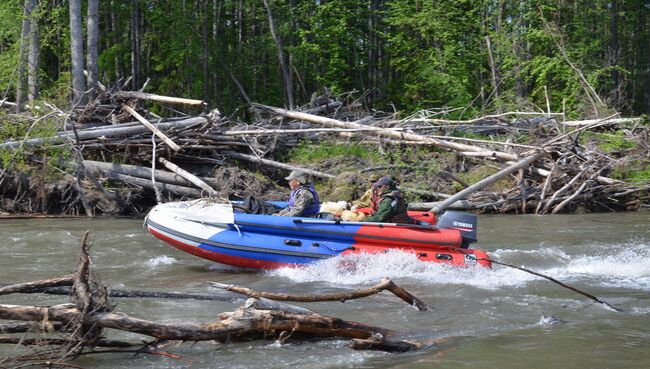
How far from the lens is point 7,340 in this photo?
5.91m

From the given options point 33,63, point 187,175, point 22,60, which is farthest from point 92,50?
point 187,175

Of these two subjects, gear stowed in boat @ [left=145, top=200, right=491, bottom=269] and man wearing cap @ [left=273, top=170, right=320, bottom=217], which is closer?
gear stowed in boat @ [left=145, top=200, right=491, bottom=269]

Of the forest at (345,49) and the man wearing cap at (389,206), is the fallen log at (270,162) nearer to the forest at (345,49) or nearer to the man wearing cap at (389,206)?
the man wearing cap at (389,206)

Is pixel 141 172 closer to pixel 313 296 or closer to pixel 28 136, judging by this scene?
pixel 28 136

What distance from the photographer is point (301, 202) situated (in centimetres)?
1105

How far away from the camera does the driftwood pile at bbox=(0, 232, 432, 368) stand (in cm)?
586

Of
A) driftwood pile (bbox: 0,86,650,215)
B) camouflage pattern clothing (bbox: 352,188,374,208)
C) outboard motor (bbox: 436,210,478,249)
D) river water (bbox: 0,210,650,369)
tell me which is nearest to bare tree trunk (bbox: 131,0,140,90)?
driftwood pile (bbox: 0,86,650,215)

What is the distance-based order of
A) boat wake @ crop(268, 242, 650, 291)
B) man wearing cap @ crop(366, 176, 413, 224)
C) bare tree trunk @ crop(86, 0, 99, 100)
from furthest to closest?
A: bare tree trunk @ crop(86, 0, 99, 100) < man wearing cap @ crop(366, 176, 413, 224) < boat wake @ crop(268, 242, 650, 291)

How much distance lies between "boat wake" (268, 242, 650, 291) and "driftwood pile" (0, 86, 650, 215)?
187 inches

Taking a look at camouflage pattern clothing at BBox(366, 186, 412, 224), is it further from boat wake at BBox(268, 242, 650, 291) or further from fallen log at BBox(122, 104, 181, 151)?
fallen log at BBox(122, 104, 181, 151)

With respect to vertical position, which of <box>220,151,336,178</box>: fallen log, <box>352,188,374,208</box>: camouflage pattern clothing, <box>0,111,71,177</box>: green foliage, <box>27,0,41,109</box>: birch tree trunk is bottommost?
<box>352,188,374,208</box>: camouflage pattern clothing

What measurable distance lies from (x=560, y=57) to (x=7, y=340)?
2204 centimetres

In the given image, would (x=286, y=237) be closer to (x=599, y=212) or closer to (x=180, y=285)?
(x=180, y=285)

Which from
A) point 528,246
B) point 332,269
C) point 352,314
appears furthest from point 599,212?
point 352,314
